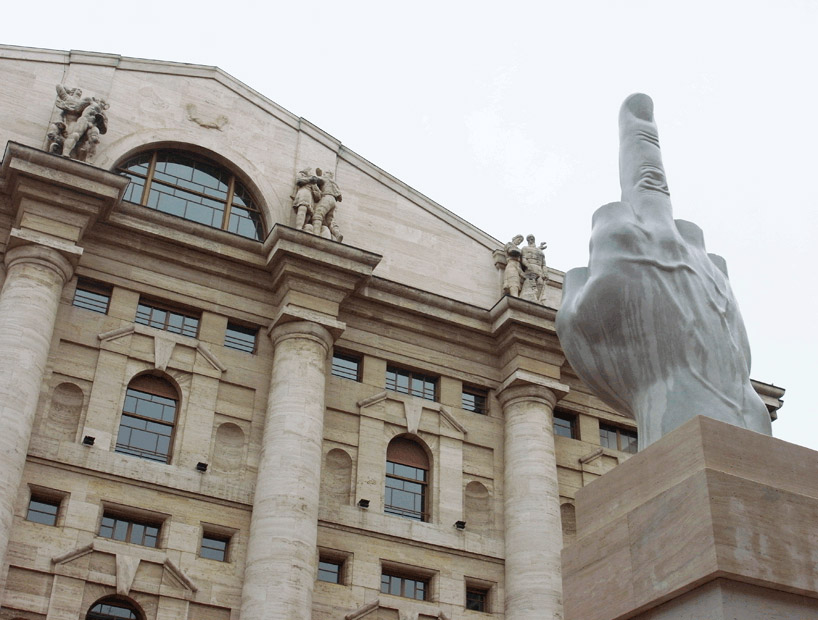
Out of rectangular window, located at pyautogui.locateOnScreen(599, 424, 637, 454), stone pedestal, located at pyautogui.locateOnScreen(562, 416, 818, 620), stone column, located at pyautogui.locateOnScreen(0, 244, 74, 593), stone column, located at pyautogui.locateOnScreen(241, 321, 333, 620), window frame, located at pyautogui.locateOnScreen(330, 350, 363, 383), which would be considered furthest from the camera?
rectangular window, located at pyautogui.locateOnScreen(599, 424, 637, 454)

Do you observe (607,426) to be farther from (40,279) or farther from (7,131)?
(7,131)

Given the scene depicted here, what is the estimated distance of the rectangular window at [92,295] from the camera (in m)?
26.6

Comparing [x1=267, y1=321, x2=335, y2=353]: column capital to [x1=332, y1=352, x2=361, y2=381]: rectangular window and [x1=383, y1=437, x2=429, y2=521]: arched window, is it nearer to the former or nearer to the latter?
[x1=332, y1=352, x2=361, y2=381]: rectangular window

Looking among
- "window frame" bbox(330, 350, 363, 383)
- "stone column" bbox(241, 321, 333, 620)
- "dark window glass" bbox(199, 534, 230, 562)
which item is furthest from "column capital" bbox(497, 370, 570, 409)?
"dark window glass" bbox(199, 534, 230, 562)

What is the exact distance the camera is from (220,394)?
86.9ft

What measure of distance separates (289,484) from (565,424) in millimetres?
9939

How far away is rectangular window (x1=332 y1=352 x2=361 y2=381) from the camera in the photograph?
28.8m

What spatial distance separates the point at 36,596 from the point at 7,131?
1230 centimetres

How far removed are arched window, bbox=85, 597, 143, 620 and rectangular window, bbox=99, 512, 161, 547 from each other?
1368 mm

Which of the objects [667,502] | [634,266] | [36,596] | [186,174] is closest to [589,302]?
[634,266]

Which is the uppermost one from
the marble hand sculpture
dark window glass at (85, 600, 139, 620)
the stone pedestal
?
dark window glass at (85, 600, 139, 620)

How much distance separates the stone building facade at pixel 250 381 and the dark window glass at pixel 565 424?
77 millimetres

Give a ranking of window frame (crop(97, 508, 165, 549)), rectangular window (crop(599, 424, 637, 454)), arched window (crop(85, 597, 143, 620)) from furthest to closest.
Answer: rectangular window (crop(599, 424, 637, 454))
window frame (crop(97, 508, 165, 549))
arched window (crop(85, 597, 143, 620))

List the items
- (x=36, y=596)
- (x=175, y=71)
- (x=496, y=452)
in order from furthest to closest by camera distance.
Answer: (x=175, y=71) < (x=496, y=452) < (x=36, y=596)
